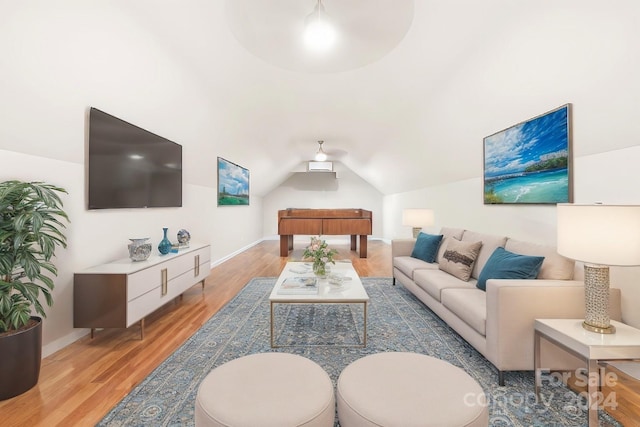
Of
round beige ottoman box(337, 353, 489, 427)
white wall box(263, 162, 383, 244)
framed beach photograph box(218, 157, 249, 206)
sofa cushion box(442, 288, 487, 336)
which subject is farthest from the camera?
white wall box(263, 162, 383, 244)

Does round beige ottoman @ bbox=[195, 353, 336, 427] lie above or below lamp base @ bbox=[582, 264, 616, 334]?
below

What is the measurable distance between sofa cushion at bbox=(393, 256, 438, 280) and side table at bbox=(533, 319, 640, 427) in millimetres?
1593

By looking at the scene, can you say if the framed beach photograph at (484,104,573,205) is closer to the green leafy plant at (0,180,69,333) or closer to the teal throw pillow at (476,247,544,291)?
the teal throw pillow at (476,247,544,291)

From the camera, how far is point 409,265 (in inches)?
129

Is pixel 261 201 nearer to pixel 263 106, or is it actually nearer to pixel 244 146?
pixel 244 146

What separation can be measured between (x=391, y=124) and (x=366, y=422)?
13.7 feet

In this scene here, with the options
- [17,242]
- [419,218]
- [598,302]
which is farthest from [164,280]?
[419,218]

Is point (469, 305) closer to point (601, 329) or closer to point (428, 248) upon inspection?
point (601, 329)

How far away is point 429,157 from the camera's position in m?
4.43

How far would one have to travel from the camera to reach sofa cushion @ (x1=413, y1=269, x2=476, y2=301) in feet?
8.10

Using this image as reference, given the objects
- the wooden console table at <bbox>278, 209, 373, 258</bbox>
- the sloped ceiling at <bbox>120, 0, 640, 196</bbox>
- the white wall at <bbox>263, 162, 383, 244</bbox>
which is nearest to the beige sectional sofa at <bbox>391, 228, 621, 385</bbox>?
the sloped ceiling at <bbox>120, 0, 640, 196</bbox>

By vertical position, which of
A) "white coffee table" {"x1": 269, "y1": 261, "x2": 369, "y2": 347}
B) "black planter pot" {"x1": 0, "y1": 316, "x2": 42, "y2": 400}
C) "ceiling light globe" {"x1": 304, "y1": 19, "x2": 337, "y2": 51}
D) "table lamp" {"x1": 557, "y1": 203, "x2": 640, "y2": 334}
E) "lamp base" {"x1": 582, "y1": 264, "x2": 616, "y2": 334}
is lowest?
"black planter pot" {"x1": 0, "y1": 316, "x2": 42, "y2": 400}

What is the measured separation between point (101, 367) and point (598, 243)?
3.07 meters

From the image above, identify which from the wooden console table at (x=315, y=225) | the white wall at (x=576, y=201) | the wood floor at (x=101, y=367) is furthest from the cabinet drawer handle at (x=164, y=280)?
the wooden console table at (x=315, y=225)
